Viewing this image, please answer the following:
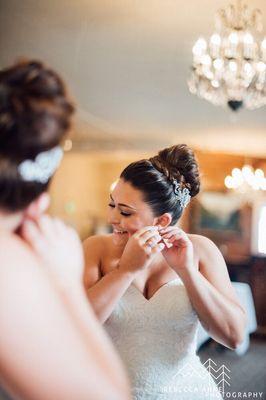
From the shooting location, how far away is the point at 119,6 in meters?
1.72

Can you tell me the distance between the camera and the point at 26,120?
57cm

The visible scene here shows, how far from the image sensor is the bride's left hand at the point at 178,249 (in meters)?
1.02

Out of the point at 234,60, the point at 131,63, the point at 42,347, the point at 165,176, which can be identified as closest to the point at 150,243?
the point at 165,176

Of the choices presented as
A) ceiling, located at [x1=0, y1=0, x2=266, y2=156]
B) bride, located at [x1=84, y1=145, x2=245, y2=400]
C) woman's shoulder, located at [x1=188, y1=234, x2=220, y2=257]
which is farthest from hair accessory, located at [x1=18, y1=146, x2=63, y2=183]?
ceiling, located at [x1=0, y1=0, x2=266, y2=156]

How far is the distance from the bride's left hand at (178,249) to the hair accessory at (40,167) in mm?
435

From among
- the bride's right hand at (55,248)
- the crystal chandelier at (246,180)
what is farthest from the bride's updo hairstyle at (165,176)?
the crystal chandelier at (246,180)

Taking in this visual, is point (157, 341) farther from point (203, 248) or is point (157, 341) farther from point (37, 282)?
point (37, 282)

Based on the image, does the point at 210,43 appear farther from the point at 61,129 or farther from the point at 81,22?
the point at 61,129

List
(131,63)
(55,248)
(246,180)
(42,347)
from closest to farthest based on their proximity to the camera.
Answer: (42,347), (55,248), (131,63), (246,180)

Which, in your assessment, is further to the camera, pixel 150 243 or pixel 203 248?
pixel 203 248

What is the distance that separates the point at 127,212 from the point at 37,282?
0.58 m

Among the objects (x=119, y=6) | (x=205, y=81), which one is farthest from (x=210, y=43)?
(x=119, y=6)

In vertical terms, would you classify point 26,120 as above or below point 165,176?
above

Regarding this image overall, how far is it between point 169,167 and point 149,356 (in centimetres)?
43
